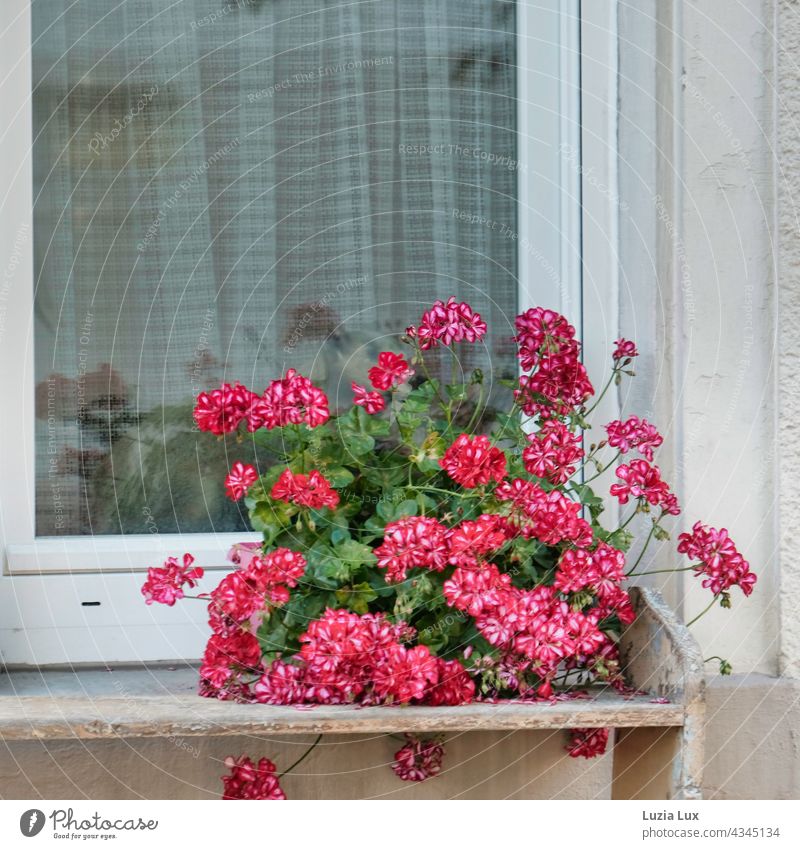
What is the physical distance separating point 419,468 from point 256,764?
0.43m

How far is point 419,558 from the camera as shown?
1.00 meters

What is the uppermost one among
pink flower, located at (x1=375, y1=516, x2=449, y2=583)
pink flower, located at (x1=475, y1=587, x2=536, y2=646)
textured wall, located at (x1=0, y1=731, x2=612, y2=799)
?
pink flower, located at (x1=375, y1=516, x2=449, y2=583)

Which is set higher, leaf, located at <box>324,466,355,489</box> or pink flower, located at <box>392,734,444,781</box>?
leaf, located at <box>324,466,355,489</box>

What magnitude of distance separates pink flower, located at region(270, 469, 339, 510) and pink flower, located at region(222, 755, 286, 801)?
0.32 metres

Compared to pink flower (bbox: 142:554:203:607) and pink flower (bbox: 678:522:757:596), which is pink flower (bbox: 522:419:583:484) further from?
pink flower (bbox: 142:554:203:607)

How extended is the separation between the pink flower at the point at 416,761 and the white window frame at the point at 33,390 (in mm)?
297

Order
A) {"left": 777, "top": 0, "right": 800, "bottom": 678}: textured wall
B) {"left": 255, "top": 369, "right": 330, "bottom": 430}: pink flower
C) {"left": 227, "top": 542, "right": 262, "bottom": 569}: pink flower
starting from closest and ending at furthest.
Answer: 1. {"left": 255, "top": 369, "right": 330, "bottom": 430}: pink flower
2. {"left": 227, "top": 542, "right": 262, "bottom": 569}: pink flower
3. {"left": 777, "top": 0, "right": 800, "bottom": 678}: textured wall

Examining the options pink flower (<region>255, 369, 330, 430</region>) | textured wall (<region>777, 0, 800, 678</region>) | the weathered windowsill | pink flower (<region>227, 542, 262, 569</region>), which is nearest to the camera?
the weathered windowsill

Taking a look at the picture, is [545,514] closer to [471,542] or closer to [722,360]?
[471,542]

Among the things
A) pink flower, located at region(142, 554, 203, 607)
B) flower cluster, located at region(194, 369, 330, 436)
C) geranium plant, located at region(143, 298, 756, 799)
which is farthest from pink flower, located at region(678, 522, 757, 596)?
pink flower, located at region(142, 554, 203, 607)

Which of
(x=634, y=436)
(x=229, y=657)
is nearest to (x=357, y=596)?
(x=229, y=657)

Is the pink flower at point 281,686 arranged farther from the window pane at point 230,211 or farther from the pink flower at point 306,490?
the window pane at point 230,211

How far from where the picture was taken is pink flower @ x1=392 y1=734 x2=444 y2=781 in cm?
118

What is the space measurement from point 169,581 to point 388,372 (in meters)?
0.31
